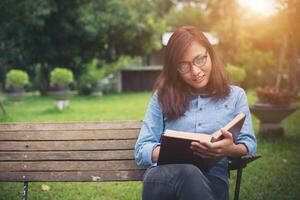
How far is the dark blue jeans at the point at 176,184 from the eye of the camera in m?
2.62

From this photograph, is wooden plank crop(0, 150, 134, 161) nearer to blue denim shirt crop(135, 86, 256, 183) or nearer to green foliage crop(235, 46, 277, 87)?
blue denim shirt crop(135, 86, 256, 183)

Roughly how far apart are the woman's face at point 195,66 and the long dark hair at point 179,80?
3cm

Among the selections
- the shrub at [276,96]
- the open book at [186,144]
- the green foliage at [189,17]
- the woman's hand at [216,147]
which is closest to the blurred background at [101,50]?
the green foliage at [189,17]

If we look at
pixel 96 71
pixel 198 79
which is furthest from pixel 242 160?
pixel 96 71

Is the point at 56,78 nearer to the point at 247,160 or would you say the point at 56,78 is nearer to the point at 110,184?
the point at 110,184

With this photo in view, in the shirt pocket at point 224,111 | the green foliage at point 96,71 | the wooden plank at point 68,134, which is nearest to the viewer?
the shirt pocket at point 224,111

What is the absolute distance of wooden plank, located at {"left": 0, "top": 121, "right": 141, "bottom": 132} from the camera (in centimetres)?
353

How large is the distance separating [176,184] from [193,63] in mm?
787

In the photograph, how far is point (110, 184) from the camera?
18.6 feet

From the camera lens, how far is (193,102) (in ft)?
10.3

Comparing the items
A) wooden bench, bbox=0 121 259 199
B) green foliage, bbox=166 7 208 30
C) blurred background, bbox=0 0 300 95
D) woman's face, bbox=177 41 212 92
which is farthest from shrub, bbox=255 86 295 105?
green foliage, bbox=166 7 208 30

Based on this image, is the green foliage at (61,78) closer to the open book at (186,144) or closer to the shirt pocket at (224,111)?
the shirt pocket at (224,111)

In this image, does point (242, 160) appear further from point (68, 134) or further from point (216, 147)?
point (68, 134)

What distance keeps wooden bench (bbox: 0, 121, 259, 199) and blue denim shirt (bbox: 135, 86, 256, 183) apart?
0.41 metres
